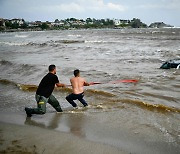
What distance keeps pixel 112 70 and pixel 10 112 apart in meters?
9.47

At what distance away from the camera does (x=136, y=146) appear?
5094mm

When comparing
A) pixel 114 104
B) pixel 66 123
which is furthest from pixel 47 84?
pixel 114 104

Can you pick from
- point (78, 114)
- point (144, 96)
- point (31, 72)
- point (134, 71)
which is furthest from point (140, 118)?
point (31, 72)

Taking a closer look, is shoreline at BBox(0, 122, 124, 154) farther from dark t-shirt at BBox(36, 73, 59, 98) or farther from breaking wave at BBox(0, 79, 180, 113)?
breaking wave at BBox(0, 79, 180, 113)

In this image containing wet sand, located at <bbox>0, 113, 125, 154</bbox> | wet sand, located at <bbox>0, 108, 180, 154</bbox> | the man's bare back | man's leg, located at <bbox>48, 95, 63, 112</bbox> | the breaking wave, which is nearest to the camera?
wet sand, located at <bbox>0, 113, 125, 154</bbox>

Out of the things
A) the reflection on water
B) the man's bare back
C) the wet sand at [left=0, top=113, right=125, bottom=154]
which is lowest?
the reflection on water

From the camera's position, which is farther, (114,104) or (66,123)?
(114,104)

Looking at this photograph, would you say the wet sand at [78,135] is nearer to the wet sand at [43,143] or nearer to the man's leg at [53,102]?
the wet sand at [43,143]

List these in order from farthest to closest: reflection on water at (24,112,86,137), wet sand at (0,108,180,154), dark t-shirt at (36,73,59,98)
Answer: dark t-shirt at (36,73,59,98)
reflection on water at (24,112,86,137)
wet sand at (0,108,180,154)

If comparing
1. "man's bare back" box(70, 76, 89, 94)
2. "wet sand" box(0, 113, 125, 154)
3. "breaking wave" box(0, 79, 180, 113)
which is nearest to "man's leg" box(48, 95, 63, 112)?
"man's bare back" box(70, 76, 89, 94)

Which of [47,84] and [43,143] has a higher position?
[47,84]

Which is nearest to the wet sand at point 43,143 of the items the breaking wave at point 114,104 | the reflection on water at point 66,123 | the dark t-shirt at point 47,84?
the reflection on water at point 66,123

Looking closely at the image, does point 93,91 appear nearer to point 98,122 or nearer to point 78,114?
point 78,114

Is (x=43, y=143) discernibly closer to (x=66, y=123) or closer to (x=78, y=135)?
(x=78, y=135)
